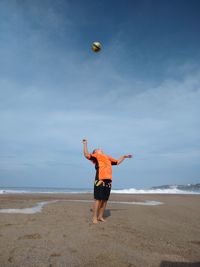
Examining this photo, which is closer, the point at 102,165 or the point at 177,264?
the point at 177,264

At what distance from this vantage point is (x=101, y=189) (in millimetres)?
7062

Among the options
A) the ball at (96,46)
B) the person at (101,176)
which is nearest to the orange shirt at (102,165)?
the person at (101,176)

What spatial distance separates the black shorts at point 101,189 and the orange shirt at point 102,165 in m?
0.10

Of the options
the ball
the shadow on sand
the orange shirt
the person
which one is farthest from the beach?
the ball

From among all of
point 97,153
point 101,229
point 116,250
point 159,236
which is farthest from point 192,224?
point 116,250

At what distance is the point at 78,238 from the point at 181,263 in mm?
1872

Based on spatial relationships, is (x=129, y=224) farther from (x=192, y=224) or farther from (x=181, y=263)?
(x=181, y=263)

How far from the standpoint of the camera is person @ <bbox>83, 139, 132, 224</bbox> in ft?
23.1

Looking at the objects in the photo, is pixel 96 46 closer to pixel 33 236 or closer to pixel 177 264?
pixel 33 236

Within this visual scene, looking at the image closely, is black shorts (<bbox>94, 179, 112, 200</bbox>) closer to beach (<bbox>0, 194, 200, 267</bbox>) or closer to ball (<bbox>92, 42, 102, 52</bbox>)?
beach (<bbox>0, 194, 200, 267</bbox>)

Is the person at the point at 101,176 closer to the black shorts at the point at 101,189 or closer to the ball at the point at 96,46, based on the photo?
the black shorts at the point at 101,189

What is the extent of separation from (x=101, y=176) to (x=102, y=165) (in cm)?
29

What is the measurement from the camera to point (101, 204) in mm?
7145

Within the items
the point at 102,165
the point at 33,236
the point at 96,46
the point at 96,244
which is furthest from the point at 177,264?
the point at 96,46
